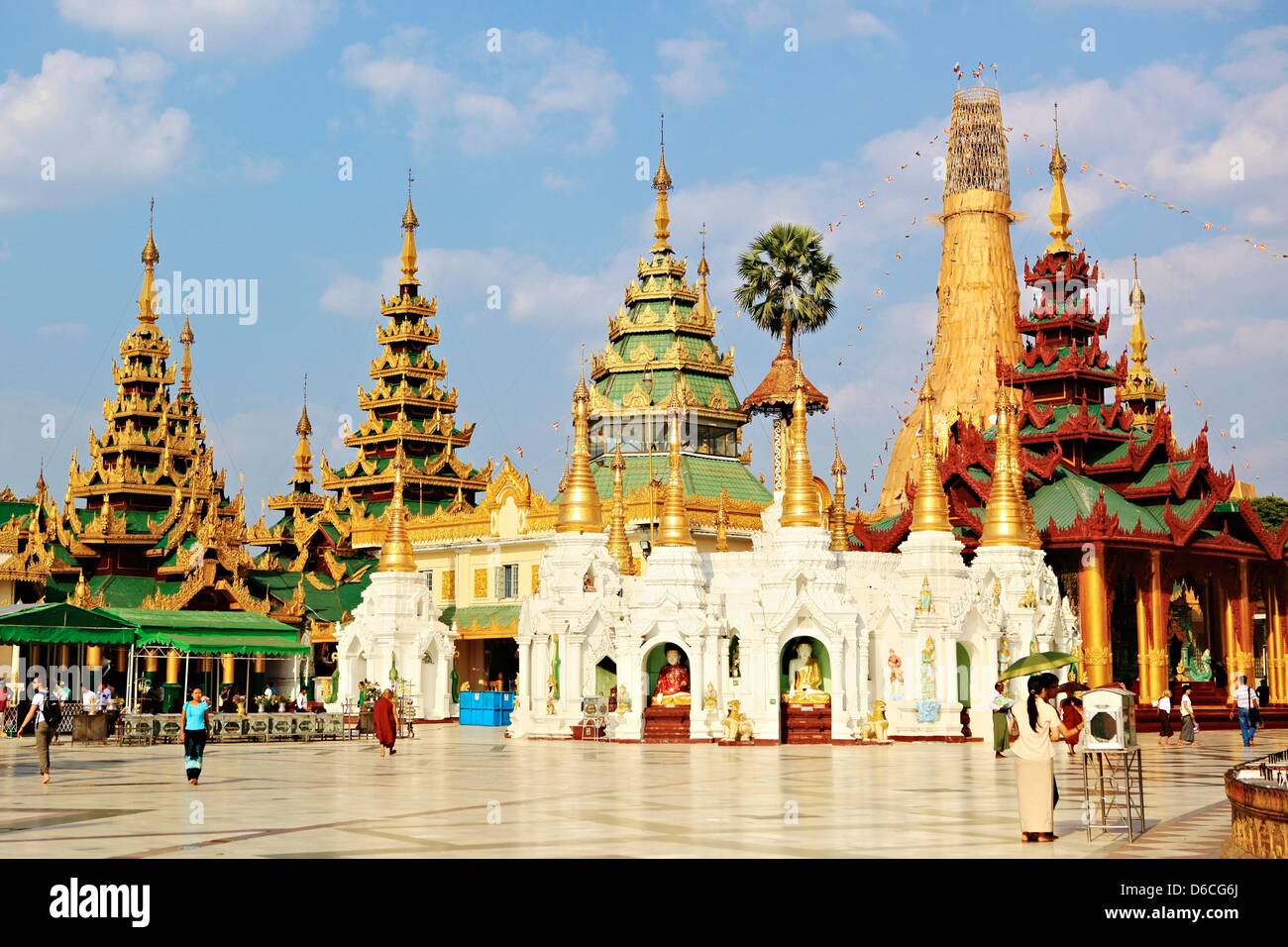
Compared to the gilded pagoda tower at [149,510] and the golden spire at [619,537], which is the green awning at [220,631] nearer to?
the gilded pagoda tower at [149,510]

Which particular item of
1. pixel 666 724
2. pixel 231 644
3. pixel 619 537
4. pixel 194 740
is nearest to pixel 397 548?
pixel 231 644

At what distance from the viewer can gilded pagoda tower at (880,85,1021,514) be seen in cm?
7662

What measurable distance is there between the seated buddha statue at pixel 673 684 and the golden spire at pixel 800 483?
390 cm

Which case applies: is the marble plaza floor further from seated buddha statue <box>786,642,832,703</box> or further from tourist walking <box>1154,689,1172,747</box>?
tourist walking <box>1154,689,1172,747</box>

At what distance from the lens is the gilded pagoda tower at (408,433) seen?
231 feet

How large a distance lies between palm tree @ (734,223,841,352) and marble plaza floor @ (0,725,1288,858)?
1888 cm

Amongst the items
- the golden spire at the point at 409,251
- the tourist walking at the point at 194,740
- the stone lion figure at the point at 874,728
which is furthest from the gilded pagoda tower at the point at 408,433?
the tourist walking at the point at 194,740

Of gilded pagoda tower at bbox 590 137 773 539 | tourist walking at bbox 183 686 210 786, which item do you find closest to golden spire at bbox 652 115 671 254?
gilded pagoda tower at bbox 590 137 773 539

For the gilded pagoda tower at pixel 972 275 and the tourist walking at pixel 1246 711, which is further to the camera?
the gilded pagoda tower at pixel 972 275

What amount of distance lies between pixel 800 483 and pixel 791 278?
37.9ft

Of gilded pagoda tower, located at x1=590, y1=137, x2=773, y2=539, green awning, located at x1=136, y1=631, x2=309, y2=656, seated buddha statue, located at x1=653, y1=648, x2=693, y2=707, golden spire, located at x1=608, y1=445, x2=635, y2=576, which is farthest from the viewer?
gilded pagoda tower, located at x1=590, y1=137, x2=773, y2=539

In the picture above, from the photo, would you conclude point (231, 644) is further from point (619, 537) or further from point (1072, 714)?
point (1072, 714)
